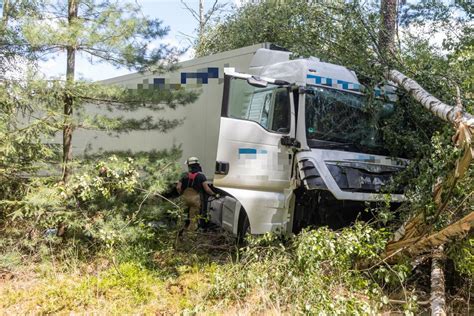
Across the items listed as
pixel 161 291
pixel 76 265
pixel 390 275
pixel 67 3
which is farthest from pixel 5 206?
pixel 390 275

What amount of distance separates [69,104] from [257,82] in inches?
100

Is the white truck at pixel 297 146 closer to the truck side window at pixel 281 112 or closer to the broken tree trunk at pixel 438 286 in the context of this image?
the truck side window at pixel 281 112

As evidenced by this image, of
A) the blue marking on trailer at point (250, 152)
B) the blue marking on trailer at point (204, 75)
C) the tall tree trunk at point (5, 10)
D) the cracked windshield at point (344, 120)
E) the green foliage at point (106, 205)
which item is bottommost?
A: the green foliage at point (106, 205)

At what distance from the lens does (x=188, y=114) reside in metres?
7.39

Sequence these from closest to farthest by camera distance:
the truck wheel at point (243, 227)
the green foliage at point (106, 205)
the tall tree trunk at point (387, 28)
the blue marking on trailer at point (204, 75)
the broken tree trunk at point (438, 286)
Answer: the broken tree trunk at point (438, 286) < the green foliage at point (106, 205) < the truck wheel at point (243, 227) < the tall tree trunk at point (387, 28) < the blue marking on trailer at point (204, 75)

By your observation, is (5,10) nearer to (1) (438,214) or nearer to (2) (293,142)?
(2) (293,142)

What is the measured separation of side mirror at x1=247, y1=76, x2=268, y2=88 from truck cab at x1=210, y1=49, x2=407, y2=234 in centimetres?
1

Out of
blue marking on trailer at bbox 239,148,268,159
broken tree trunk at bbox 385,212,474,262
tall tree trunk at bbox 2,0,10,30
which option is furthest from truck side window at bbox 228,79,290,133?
tall tree trunk at bbox 2,0,10,30

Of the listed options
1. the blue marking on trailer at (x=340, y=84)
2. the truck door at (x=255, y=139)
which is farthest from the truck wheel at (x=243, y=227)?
the blue marking on trailer at (x=340, y=84)

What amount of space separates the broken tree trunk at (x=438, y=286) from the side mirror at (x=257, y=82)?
2.78m

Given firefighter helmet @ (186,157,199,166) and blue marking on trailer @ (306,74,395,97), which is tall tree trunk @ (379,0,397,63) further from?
firefighter helmet @ (186,157,199,166)

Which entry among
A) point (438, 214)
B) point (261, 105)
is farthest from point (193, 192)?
point (438, 214)

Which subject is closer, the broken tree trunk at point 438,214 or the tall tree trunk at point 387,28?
the broken tree trunk at point 438,214

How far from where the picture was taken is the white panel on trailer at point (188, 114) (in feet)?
21.4
